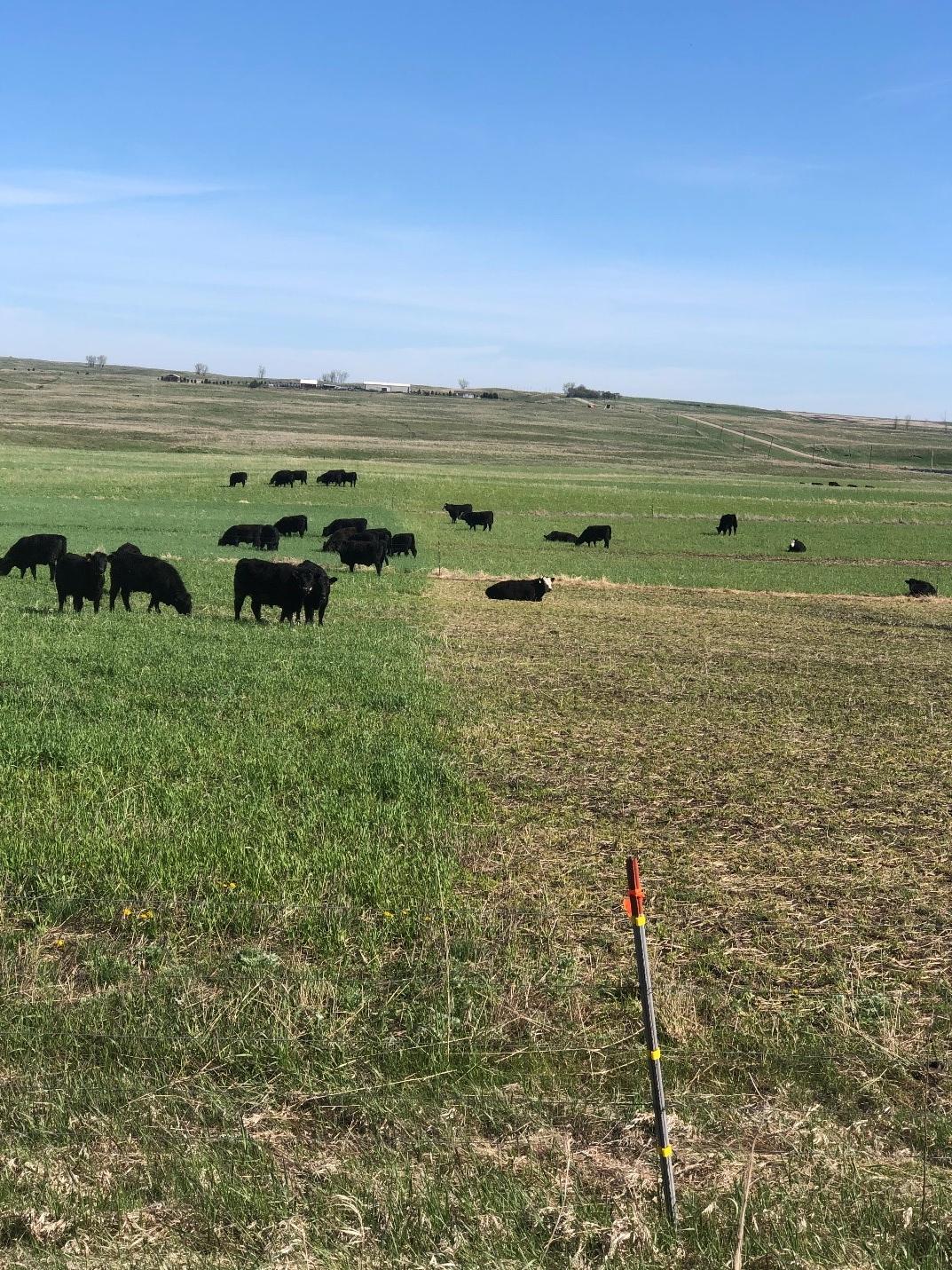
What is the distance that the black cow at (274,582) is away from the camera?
20.3 m

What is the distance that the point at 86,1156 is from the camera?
4.66 metres

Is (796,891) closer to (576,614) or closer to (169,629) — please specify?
(169,629)

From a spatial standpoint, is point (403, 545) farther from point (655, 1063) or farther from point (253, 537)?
point (655, 1063)

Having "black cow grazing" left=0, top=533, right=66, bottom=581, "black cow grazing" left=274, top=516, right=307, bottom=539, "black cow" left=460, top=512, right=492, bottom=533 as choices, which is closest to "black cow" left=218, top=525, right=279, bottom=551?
"black cow grazing" left=274, top=516, right=307, bottom=539

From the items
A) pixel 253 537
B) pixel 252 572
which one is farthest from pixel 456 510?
pixel 252 572

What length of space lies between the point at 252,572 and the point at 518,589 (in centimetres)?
841

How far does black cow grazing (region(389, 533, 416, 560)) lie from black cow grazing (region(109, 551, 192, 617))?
16081mm

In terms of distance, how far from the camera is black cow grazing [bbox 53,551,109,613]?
797 inches

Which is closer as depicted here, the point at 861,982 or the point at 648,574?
the point at 861,982

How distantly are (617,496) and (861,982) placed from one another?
64.0 m

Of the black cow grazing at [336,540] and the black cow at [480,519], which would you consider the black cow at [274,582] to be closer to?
the black cow grazing at [336,540]

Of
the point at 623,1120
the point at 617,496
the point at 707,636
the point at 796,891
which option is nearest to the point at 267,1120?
the point at 623,1120

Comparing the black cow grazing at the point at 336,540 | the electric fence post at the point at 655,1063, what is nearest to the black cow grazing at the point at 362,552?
the black cow grazing at the point at 336,540

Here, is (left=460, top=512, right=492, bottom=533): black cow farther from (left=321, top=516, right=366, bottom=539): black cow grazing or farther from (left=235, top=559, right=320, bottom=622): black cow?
(left=235, top=559, right=320, bottom=622): black cow
